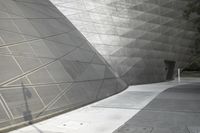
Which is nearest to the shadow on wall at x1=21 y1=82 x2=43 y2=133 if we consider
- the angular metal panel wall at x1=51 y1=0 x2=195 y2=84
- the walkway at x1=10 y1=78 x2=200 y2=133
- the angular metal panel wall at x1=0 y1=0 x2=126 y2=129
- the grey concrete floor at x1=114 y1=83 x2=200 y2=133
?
the angular metal panel wall at x1=0 y1=0 x2=126 y2=129

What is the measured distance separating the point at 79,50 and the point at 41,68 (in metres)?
3.90

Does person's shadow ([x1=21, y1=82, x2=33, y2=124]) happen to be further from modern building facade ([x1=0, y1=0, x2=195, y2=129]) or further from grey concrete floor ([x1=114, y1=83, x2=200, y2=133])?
grey concrete floor ([x1=114, y1=83, x2=200, y2=133])

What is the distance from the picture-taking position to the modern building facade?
25.2ft

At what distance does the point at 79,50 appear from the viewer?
1252 centimetres

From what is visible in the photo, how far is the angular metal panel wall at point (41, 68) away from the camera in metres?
7.18

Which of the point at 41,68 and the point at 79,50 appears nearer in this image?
the point at 41,68

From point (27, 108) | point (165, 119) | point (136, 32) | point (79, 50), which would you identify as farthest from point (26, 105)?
point (136, 32)

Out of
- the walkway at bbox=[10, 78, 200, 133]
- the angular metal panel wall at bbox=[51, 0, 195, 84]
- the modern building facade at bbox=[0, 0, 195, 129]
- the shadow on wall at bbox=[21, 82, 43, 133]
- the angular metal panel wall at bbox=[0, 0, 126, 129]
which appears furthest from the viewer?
the angular metal panel wall at bbox=[51, 0, 195, 84]

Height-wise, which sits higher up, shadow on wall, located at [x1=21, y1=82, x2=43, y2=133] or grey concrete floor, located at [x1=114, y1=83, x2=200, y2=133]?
shadow on wall, located at [x1=21, y1=82, x2=43, y2=133]

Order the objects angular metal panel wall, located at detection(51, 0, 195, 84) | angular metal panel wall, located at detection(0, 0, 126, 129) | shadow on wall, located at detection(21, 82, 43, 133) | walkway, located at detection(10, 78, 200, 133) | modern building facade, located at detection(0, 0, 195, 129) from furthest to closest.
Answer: angular metal panel wall, located at detection(51, 0, 195, 84), modern building facade, located at detection(0, 0, 195, 129), angular metal panel wall, located at detection(0, 0, 126, 129), shadow on wall, located at detection(21, 82, 43, 133), walkway, located at detection(10, 78, 200, 133)

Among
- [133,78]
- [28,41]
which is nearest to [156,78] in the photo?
[133,78]

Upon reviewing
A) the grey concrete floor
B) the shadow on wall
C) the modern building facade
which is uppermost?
the modern building facade

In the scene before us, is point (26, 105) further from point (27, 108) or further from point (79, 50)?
point (79, 50)

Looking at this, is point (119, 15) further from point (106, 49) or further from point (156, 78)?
point (156, 78)
